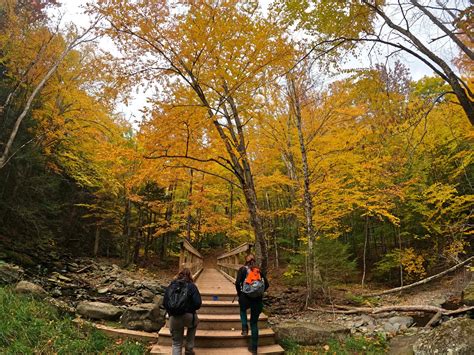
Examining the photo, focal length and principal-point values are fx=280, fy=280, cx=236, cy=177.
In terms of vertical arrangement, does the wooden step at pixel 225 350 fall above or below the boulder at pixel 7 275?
below

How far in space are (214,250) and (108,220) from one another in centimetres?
1605

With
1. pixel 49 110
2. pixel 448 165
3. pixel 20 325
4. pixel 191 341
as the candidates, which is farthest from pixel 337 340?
pixel 49 110

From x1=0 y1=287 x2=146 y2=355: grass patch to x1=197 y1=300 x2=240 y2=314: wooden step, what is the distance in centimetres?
152

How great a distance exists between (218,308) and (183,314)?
6.67 feet

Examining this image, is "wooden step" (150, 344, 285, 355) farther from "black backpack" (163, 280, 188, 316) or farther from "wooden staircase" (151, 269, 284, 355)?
"black backpack" (163, 280, 188, 316)

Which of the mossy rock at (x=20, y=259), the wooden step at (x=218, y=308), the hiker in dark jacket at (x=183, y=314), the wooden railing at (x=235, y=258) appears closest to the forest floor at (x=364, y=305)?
the wooden step at (x=218, y=308)

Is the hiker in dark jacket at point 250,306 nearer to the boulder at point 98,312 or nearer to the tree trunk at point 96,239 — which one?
the boulder at point 98,312

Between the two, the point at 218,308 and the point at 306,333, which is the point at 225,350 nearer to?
the point at 218,308

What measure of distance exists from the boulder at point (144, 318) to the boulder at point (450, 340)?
15.7 ft

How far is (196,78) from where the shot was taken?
23.0 ft

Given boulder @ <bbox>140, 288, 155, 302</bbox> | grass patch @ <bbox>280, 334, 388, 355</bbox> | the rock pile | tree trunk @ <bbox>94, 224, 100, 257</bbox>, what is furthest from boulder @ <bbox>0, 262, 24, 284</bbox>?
tree trunk @ <bbox>94, 224, 100, 257</bbox>

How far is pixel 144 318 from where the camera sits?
19.4 feet

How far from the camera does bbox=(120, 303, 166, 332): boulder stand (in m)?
5.79

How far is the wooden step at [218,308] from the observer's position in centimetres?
630
